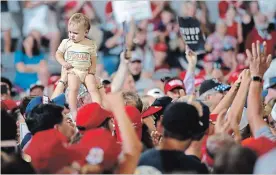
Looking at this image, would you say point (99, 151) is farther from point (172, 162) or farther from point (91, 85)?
point (91, 85)

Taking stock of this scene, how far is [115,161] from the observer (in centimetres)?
699

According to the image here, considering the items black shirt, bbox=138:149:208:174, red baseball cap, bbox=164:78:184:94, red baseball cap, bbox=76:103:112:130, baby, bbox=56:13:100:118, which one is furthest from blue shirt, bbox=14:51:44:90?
black shirt, bbox=138:149:208:174

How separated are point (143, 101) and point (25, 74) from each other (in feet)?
15.0

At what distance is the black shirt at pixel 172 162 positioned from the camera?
22.5ft

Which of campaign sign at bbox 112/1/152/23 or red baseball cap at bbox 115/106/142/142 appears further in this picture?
campaign sign at bbox 112/1/152/23

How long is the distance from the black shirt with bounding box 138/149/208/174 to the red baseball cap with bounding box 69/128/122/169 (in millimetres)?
188

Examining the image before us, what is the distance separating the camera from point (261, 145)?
285 inches

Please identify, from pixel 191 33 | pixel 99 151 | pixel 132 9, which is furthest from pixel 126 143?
pixel 191 33

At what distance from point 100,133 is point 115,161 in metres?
0.22

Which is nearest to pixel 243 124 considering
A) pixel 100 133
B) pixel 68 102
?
pixel 68 102

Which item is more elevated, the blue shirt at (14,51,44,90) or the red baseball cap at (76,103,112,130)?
the red baseball cap at (76,103,112,130)

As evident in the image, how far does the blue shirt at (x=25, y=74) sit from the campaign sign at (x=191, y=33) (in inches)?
179

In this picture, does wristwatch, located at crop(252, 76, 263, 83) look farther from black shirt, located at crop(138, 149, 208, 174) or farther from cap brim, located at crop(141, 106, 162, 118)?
cap brim, located at crop(141, 106, 162, 118)

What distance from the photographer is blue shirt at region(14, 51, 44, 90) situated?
17.0m
